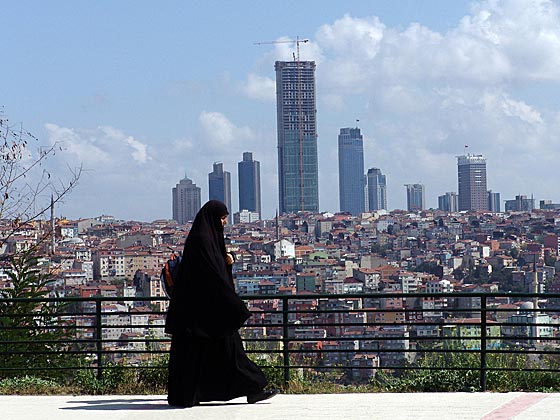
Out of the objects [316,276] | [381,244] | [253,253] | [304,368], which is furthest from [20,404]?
[381,244]

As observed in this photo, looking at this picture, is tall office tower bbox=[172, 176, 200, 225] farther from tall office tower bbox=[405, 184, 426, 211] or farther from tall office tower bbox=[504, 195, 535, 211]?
tall office tower bbox=[405, 184, 426, 211]

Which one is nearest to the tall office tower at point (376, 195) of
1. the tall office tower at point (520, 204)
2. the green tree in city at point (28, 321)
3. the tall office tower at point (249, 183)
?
the tall office tower at point (249, 183)

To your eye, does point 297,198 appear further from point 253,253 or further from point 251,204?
point 253,253

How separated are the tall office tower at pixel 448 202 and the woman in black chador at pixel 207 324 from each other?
492 ft

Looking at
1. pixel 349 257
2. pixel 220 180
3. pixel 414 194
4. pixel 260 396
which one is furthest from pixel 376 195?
pixel 260 396

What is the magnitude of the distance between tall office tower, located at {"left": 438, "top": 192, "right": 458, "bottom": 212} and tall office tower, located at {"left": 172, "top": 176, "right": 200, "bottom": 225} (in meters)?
50.8

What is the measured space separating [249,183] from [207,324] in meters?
165

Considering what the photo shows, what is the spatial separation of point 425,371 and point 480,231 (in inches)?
4072

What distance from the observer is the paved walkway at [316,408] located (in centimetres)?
912

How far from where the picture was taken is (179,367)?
378 inches

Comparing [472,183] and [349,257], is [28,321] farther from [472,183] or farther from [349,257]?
[472,183]

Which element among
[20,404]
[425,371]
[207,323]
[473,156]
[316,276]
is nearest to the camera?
[207,323]

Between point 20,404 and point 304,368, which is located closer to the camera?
point 20,404

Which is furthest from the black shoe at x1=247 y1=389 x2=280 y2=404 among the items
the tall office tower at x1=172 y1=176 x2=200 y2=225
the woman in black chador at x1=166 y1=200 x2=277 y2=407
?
the tall office tower at x1=172 y1=176 x2=200 y2=225
